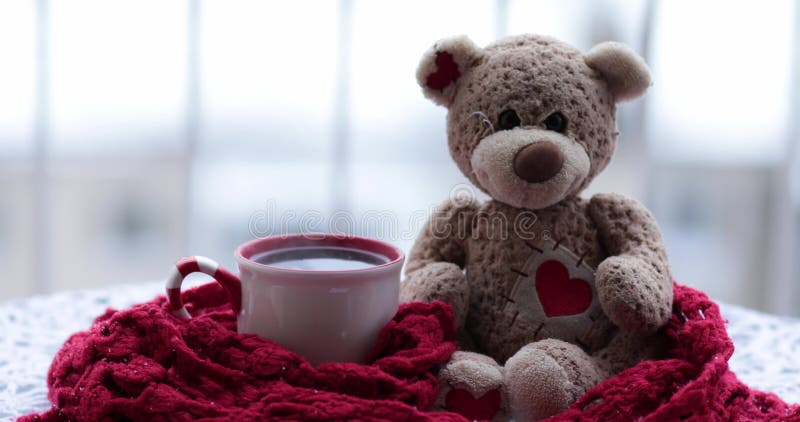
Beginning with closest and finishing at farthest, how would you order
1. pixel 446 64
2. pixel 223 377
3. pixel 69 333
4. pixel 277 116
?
pixel 223 377 < pixel 446 64 < pixel 69 333 < pixel 277 116

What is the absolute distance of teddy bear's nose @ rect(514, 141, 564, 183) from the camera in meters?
0.54

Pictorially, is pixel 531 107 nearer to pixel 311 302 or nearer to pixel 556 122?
pixel 556 122

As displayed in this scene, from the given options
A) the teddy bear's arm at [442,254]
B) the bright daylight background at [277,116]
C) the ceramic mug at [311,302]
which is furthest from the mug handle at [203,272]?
the bright daylight background at [277,116]

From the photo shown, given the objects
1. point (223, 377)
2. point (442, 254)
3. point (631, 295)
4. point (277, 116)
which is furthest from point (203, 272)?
point (277, 116)

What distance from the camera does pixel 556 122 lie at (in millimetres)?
571

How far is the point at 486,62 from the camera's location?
23.6 inches

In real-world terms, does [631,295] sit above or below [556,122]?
below

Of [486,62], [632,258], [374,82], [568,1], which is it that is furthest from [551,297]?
[568,1]

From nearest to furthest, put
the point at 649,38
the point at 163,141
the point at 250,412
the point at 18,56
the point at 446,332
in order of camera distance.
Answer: the point at 250,412 < the point at 446,332 < the point at 18,56 < the point at 163,141 < the point at 649,38

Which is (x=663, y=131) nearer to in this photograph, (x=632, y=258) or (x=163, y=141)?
(x=163, y=141)

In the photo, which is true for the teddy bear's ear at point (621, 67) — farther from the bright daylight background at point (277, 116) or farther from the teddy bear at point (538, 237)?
the bright daylight background at point (277, 116)

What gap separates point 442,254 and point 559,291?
109 millimetres

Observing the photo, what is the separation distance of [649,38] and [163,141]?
1052 millimetres

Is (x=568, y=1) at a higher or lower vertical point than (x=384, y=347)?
higher
